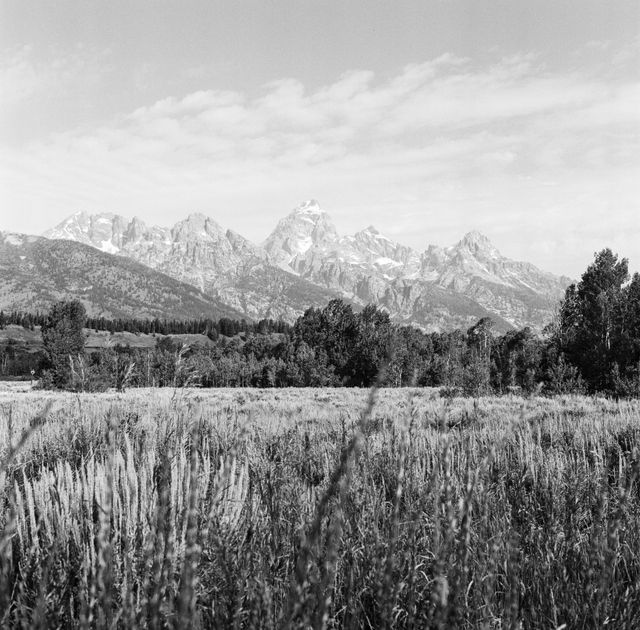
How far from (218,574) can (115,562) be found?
0.61 meters

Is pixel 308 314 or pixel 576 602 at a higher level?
pixel 308 314

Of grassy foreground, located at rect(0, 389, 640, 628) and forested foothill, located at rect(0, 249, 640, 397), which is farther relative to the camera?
forested foothill, located at rect(0, 249, 640, 397)

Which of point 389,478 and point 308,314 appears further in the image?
point 308,314

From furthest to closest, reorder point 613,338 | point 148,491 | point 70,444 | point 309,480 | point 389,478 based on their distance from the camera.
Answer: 1. point 613,338
2. point 70,444
3. point 309,480
4. point 389,478
5. point 148,491

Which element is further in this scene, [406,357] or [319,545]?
[406,357]

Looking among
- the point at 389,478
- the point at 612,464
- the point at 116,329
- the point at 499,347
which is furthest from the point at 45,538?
the point at 116,329

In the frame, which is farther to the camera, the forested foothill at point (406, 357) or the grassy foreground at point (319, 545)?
the forested foothill at point (406, 357)

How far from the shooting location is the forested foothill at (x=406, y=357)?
2014 centimetres

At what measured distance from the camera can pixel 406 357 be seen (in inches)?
1891

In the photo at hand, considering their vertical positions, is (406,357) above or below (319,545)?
below

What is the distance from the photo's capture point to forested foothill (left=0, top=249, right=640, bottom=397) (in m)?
20.1

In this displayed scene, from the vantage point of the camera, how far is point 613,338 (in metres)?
31.5

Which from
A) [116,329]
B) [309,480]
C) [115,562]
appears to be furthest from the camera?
[116,329]

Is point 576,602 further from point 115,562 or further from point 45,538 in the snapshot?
point 45,538
